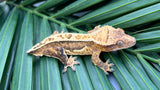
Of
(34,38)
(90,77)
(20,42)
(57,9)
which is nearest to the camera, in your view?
(90,77)

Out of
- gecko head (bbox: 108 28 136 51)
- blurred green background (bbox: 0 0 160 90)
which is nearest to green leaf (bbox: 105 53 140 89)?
blurred green background (bbox: 0 0 160 90)

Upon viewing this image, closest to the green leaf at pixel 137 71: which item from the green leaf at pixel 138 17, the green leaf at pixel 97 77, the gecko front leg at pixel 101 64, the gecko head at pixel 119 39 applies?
the gecko head at pixel 119 39

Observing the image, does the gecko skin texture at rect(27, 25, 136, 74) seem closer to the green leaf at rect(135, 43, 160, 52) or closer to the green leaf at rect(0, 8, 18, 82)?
the green leaf at rect(135, 43, 160, 52)

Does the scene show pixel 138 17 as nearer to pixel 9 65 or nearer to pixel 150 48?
pixel 150 48

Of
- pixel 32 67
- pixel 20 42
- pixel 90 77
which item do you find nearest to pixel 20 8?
pixel 20 42

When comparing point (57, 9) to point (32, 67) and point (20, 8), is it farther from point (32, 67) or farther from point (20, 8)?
point (32, 67)

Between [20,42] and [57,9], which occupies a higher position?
[57,9]

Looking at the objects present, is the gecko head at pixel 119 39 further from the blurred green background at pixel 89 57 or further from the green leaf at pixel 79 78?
the green leaf at pixel 79 78
